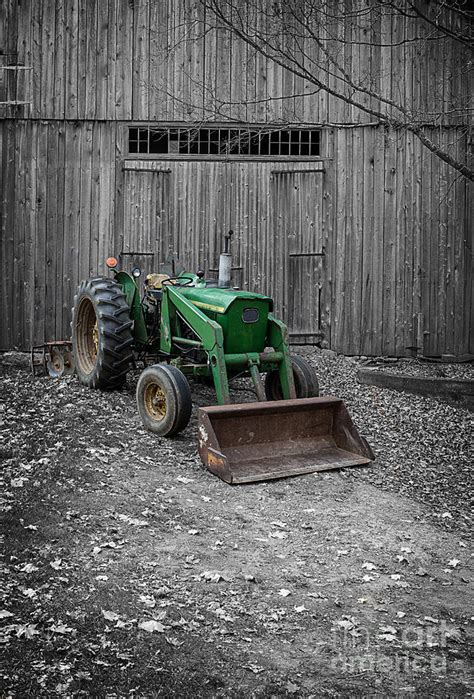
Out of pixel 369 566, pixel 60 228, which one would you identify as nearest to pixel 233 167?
pixel 60 228

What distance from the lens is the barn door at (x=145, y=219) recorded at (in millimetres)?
10750

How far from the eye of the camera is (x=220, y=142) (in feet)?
35.7

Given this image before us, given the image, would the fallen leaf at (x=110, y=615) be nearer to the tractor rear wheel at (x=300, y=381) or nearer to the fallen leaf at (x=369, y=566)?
the fallen leaf at (x=369, y=566)

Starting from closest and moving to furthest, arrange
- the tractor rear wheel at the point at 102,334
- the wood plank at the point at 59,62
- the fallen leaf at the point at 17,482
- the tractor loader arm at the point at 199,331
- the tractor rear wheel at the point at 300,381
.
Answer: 1. the fallen leaf at the point at 17,482
2. the tractor loader arm at the point at 199,331
3. the tractor rear wheel at the point at 300,381
4. the tractor rear wheel at the point at 102,334
5. the wood plank at the point at 59,62

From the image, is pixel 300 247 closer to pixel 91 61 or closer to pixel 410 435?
pixel 91 61

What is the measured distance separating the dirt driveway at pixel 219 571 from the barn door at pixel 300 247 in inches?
167

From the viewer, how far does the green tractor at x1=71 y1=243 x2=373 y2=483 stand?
19.4 feet

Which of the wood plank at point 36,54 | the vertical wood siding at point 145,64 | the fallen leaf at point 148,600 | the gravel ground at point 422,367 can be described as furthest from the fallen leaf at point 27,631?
the wood plank at point 36,54

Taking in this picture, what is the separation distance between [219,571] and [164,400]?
8.13ft

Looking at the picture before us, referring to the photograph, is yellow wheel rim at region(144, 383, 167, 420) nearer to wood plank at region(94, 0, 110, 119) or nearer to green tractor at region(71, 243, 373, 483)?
green tractor at region(71, 243, 373, 483)

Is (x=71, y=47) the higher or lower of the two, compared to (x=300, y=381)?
higher

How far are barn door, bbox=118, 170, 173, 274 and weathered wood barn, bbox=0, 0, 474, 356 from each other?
0.06 ft

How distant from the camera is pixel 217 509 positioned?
5.10m

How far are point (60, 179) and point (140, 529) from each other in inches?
280
